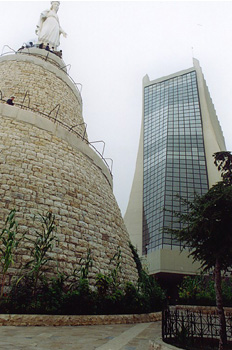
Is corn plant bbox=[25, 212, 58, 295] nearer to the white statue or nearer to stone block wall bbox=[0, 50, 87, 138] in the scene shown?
stone block wall bbox=[0, 50, 87, 138]

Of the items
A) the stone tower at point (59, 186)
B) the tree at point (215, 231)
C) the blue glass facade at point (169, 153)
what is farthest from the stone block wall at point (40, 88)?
the blue glass facade at point (169, 153)

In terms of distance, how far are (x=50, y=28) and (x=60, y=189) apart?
1675cm

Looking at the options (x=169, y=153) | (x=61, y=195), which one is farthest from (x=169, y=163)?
(x=61, y=195)

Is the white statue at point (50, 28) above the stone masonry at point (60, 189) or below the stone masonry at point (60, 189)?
above

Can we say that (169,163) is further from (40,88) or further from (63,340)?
(63,340)

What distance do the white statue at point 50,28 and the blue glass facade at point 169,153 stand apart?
1961 centimetres

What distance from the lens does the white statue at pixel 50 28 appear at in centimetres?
2011

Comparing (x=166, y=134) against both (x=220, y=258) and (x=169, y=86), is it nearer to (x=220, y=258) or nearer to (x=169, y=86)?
(x=169, y=86)

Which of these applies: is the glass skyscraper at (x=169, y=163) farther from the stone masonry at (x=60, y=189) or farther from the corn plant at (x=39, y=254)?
the corn plant at (x=39, y=254)

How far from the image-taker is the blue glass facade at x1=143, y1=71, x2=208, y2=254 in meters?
36.4

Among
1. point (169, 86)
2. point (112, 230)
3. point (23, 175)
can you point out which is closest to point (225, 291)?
point (112, 230)

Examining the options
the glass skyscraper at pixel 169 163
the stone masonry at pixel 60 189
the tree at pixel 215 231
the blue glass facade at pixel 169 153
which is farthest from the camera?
the blue glass facade at pixel 169 153

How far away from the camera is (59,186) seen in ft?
29.4

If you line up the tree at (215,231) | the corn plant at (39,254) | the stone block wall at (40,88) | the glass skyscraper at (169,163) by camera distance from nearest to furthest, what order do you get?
the tree at (215,231), the corn plant at (39,254), the stone block wall at (40,88), the glass skyscraper at (169,163)
